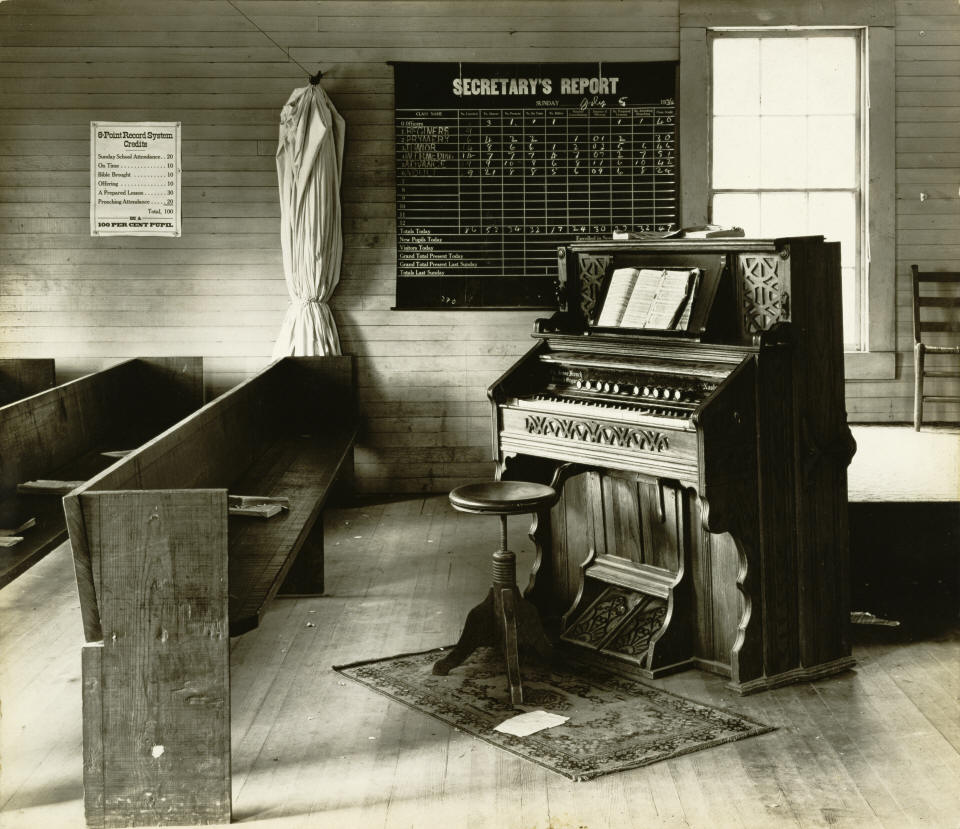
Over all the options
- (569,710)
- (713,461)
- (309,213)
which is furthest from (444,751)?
(309,213)

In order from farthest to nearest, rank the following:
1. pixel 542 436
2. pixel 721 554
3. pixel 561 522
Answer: pixel 561 522 < pixel 542 436 < pixel 721 554

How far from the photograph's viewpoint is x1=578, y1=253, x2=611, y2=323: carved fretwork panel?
4777 millimetres

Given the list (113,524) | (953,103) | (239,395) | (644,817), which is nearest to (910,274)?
(953,103)

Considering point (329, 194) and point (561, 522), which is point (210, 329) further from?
point (561, 522)

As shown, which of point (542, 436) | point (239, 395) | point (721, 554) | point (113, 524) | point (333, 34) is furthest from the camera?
point (333, 34)

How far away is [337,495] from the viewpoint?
→ 7.51 metres

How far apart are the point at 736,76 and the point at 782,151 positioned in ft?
1.74

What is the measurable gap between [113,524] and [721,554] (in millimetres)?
2121

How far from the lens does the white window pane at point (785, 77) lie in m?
7.29

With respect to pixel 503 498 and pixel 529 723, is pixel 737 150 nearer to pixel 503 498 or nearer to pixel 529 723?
pixel 503 498

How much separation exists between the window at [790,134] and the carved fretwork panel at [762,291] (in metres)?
3.28

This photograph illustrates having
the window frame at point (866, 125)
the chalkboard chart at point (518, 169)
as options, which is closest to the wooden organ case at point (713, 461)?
the chalkboard chart at point (518, 169)

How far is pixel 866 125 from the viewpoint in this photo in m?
7.27

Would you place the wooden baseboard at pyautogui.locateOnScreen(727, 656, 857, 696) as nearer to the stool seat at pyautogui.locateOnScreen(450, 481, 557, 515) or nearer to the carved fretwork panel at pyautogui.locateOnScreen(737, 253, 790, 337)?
the stool seat at pyautogui.locateOnScreen(450, 481, 557, 515)
